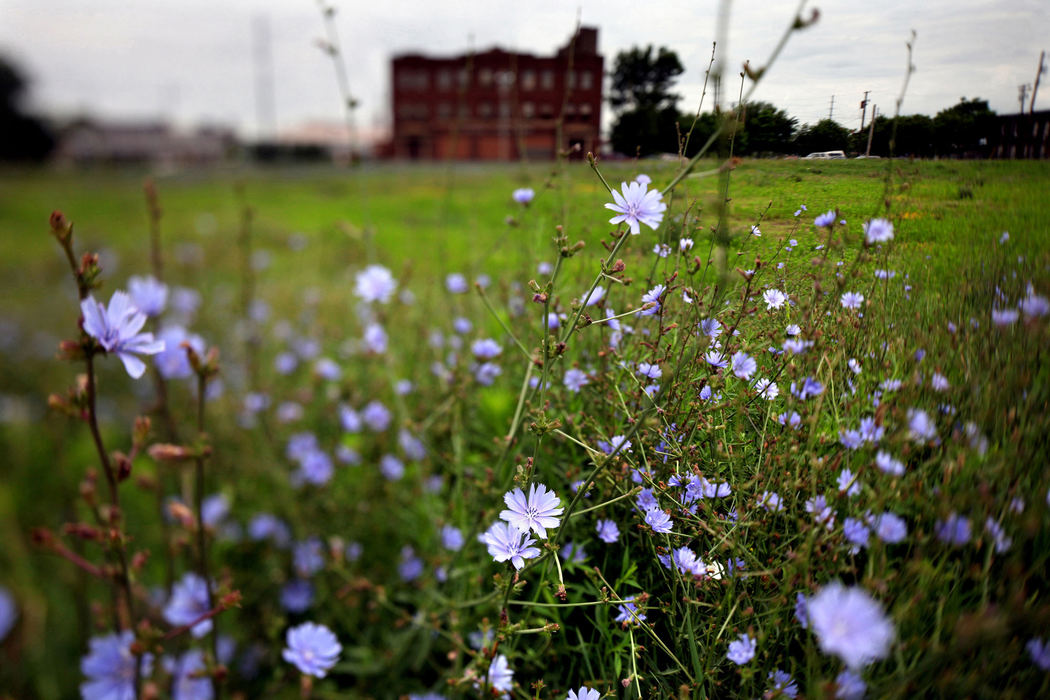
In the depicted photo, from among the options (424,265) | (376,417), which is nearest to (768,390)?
(376,417)

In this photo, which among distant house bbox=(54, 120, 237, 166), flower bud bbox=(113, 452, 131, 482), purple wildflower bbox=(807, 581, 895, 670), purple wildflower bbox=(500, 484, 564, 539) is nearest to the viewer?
purple wildflower bbox=(807, 581, 895, 670)

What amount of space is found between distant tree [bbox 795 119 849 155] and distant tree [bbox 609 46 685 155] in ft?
0.80

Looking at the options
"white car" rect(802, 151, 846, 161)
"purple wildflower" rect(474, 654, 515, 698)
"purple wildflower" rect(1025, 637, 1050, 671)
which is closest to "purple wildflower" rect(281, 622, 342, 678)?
"purple wildflower" rect(474, 654, 515, 698)

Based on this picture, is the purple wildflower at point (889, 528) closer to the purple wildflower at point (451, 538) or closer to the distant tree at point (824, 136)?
the distant tree at point (824, 136)

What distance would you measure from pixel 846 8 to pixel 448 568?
117 cm

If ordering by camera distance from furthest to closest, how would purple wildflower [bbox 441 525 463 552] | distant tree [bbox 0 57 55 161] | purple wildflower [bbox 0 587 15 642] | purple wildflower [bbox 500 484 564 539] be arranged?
distant tree [bbox 0 57 55 161] < purple wildflower [bbox 0 587 15 642] < purple wildflower [bbox 441 525 463 552] < purple wildflower [bbox 500 484 564 539]

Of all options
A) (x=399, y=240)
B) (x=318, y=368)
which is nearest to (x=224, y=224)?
(x=399, y=240)

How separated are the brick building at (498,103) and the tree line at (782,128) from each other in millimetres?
196

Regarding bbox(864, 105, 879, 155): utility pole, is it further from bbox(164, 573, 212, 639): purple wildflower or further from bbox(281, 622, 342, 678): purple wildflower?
bbox(164, 573, 212, 639): purple wildflower

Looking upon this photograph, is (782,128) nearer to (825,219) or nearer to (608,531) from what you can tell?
(825,219)

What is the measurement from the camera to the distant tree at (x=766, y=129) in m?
0.90

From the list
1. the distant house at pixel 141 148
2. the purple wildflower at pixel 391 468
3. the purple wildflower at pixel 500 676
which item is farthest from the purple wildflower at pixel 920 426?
the distant house at pixel 141 148

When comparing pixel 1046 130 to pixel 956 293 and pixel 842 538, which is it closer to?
pixel 956 293

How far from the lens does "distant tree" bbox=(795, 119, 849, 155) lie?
861 mm
